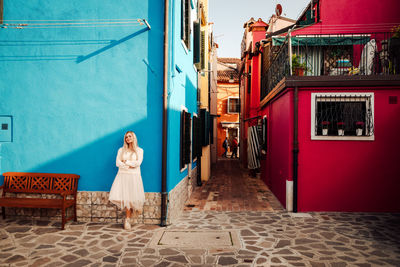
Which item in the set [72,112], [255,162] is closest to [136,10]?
[72,112]

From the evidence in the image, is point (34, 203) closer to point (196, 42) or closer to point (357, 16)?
point (196, 42)

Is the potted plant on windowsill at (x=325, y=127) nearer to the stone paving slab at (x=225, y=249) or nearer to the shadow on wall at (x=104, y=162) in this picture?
the stone paving slab at (x=225, y=249)

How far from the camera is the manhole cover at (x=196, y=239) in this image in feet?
15.9

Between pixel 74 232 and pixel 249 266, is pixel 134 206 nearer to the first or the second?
pixel 74 232

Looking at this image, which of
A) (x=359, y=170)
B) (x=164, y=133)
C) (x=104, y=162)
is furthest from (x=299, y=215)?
(x=104, y=162)

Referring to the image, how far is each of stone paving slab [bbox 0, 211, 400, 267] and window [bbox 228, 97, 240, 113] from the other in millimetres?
21055

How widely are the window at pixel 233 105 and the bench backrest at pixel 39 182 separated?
22.1 metres

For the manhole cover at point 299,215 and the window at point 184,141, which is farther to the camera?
the window at point 184,141

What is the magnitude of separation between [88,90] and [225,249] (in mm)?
4298

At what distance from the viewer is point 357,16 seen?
11188 millimetres

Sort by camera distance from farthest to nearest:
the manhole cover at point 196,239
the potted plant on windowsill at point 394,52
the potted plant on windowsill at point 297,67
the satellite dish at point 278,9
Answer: the satellite dish at point 278,9
the potted plant on windowsill at point 297,67
the potted plant on windowsill at point 394,52
the manhole cover at point 196,239

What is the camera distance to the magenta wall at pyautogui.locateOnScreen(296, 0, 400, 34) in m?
10.9

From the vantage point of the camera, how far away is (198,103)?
37.0 feet

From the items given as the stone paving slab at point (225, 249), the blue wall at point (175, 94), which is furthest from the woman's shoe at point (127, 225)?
the blue wall at point (175, 94)
